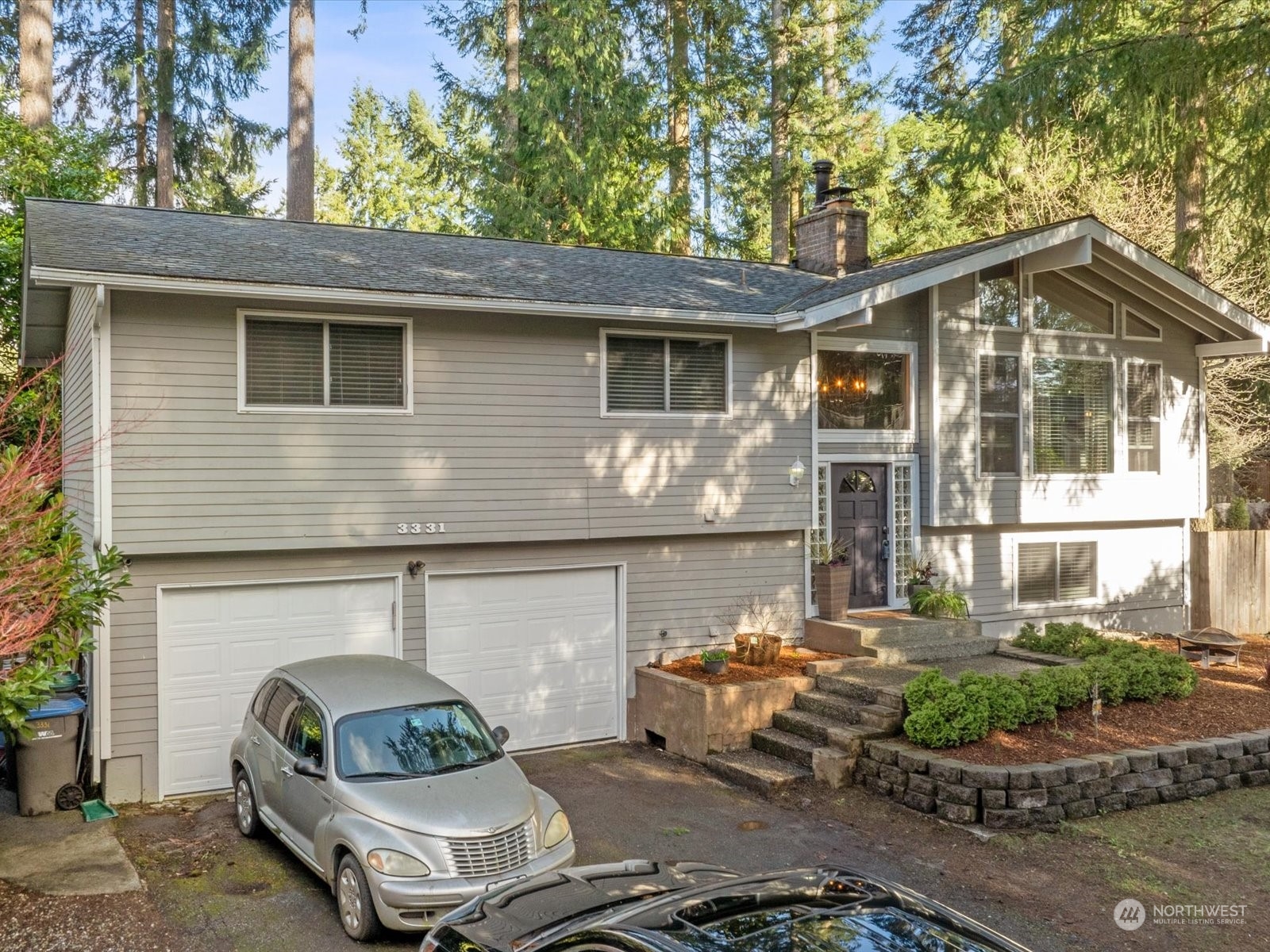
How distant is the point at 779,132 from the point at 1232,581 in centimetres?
1483

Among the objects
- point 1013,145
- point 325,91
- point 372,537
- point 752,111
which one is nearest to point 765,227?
point 752,111

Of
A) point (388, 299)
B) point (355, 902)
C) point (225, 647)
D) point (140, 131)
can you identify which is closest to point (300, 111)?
point (140, 131)

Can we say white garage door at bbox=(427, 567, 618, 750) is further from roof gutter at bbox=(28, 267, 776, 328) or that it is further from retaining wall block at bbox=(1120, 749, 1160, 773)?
retaining wall block at bbox=(1120, 749, 1160, 773)

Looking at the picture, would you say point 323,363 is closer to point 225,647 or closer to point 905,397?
point 225,647

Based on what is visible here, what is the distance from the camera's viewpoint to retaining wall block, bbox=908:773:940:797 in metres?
8.86

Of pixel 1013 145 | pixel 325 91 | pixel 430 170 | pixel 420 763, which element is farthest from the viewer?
pixel 325 91

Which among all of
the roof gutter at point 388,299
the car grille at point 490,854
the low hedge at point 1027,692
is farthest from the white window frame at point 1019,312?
the car grille at point 490,854

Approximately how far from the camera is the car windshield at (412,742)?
705 cm

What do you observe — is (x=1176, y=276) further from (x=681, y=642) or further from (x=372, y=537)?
(x=372, y=537)

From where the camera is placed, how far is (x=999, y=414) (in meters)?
13.9

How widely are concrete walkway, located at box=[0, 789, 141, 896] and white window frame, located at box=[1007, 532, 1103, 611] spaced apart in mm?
11768

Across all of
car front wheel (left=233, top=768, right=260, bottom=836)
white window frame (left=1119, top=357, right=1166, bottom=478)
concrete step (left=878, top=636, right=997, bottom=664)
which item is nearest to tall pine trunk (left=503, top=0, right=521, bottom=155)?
white window frame (left=1119, top=357, right=1166, bottom=478)

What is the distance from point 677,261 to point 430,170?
1221 cm

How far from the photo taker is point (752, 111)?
25.5 m
